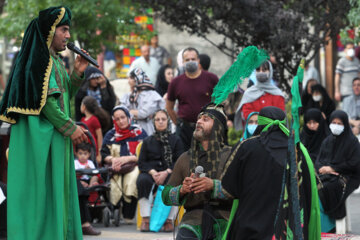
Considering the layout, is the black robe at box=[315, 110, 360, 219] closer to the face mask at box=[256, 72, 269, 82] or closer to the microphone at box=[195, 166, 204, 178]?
the face mask at box=[256, 72, 269, 82]

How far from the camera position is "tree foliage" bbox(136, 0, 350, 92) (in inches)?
563

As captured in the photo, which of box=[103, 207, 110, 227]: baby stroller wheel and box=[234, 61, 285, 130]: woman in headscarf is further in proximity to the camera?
box=[234, 61, 285, 130]: woman in headscarf

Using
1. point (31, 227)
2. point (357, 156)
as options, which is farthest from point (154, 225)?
point (31, 227)

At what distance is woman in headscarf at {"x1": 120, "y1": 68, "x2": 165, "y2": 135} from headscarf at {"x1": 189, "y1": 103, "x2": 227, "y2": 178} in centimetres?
548

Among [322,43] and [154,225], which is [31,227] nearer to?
[154,225]

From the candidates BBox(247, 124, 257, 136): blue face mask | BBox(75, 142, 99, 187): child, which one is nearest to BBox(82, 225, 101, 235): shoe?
BBox(75, 142, 99, 187): child

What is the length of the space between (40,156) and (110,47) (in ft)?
40.6

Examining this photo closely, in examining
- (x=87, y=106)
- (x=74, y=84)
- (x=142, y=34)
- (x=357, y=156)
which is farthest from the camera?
(x=142, y=34)

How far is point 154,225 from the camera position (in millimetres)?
11727

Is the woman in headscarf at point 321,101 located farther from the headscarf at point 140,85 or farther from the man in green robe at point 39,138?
the man in green robe at point 39,138

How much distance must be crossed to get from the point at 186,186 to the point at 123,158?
14.2 feet

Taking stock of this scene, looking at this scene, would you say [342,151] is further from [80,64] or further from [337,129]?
[80,64]

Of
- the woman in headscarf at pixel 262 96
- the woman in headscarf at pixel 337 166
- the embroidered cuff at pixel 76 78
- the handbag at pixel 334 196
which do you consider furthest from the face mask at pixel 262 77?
the embroidered cuff at pixel 76 78

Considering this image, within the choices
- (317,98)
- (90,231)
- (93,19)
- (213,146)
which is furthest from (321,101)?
(213,146)
